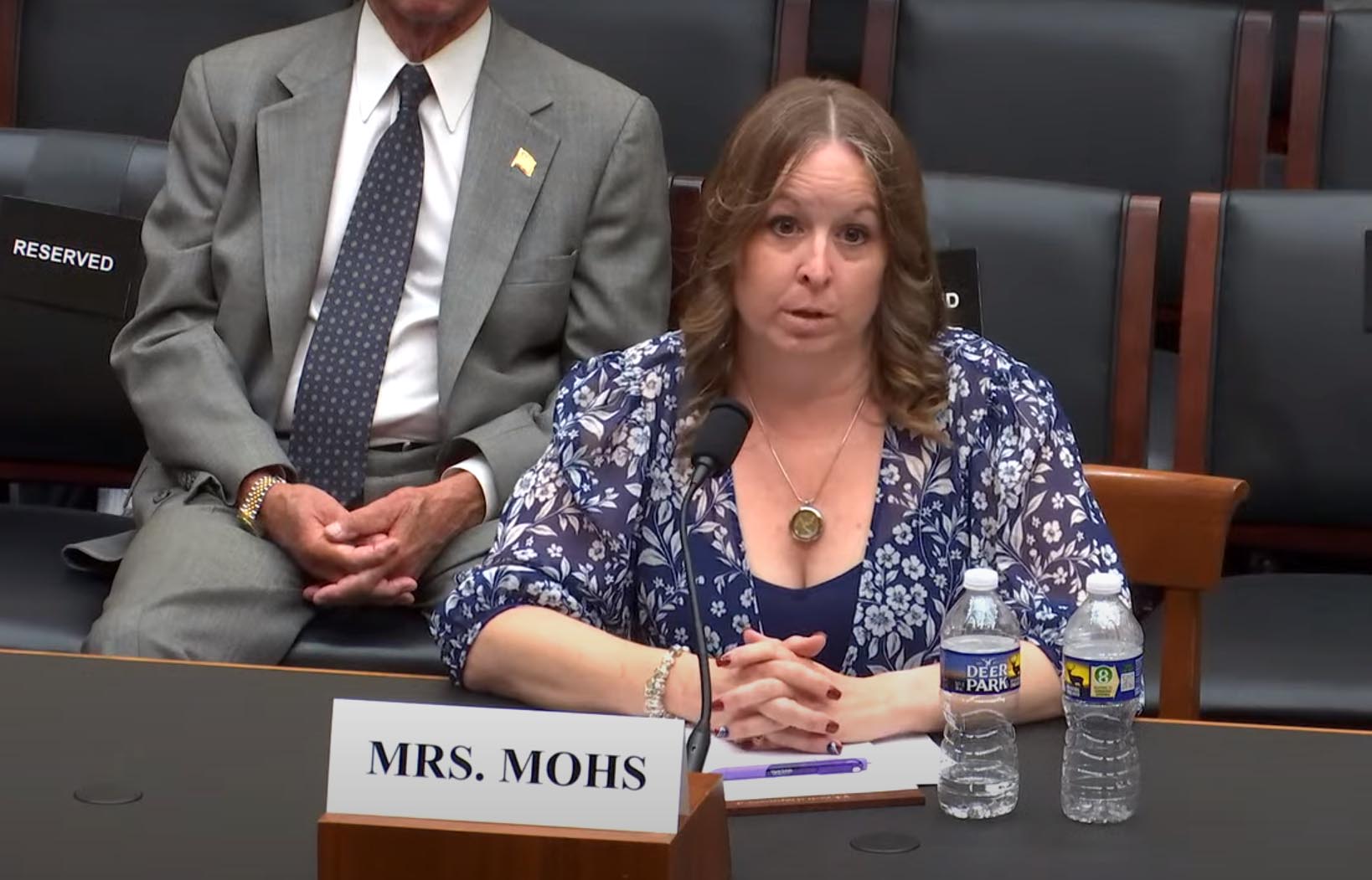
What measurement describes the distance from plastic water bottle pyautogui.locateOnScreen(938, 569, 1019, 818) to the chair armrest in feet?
1.10

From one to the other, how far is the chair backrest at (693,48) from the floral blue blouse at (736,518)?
125cm

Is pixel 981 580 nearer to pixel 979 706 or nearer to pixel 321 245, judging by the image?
pixel 979 706

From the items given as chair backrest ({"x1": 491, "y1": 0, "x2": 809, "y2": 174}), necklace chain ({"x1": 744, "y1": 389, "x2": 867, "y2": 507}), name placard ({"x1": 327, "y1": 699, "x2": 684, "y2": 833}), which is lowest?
name placard ({"x1": 327, "y1": 699, "x2": 684, "y2": 833})

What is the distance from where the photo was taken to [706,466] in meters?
1.45

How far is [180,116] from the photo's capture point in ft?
8.36

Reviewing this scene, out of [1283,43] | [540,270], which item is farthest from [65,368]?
[1283,43]

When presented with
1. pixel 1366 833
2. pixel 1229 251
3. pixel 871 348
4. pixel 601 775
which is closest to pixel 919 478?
pixel 871 348

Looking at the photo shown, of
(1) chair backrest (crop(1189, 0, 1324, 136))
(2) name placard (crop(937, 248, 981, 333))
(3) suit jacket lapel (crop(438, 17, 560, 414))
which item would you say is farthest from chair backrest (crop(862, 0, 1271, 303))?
(3) suit jacket lapel (crop(438, 17, 560, 414))

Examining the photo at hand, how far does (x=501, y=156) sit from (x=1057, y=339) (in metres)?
0.69

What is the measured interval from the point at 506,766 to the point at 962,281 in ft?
4.54

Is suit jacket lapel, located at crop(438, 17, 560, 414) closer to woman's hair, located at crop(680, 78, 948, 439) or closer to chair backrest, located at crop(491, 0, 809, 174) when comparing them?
chair backrest, located at crop(491, 0, 809, 174)

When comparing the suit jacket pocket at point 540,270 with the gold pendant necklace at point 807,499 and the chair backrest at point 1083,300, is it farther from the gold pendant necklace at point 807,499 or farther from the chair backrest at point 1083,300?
the gold pendant necklace at point 807,499

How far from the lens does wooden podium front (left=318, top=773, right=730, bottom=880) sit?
1162mm

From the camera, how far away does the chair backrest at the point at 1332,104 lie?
2.91 m
